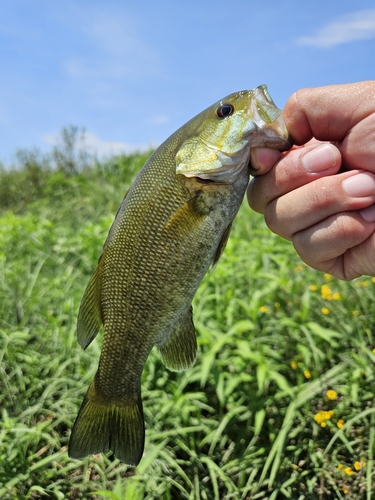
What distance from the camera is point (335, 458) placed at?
2814mm

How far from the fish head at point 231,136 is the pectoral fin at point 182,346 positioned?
52cm

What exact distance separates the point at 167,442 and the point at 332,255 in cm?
166

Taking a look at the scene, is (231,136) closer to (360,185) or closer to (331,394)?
(360,185)

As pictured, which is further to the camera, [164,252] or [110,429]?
[110,429]

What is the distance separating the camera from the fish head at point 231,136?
159cm

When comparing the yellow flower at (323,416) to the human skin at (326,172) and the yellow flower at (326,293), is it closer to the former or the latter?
the yellow flower at (326,293)

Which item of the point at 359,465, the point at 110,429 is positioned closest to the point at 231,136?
the point at 110,429

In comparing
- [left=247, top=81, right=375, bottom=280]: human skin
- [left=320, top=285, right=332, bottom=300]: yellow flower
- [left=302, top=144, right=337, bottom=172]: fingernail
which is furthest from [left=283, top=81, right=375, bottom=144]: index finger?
[left=320, top=285, right=332, bottom=300]: yellow flower

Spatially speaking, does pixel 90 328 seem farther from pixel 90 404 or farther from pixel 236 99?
pixel 236 99

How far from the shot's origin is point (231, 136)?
1630 millimetres

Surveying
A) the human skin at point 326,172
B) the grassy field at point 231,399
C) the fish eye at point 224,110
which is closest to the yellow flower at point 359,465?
the grassy field at point 231,399

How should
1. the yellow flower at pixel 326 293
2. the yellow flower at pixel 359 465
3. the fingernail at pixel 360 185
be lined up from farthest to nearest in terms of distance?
the yellow flower at pixel 326 293 → the yellow flower at pixel 359 465 → the fingernail at pixel 360 185

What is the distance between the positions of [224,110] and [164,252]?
55cm

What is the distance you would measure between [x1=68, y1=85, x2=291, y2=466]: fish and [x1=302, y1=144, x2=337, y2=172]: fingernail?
11 centimetres
